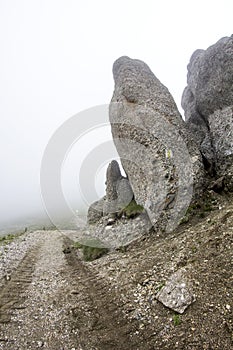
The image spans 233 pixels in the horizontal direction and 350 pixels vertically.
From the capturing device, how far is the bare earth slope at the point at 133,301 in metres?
8.99

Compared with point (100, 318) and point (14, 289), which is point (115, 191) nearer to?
point (14, 289)

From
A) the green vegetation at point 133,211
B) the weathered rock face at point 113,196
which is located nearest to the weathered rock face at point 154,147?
the green vegetation at point 133,211

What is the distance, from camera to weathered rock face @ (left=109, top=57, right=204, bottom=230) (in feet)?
69.3

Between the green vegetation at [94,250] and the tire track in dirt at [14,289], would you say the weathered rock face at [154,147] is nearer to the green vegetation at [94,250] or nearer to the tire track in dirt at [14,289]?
the green vegetation at [94,250]

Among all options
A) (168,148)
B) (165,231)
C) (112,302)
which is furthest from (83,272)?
(168,148)

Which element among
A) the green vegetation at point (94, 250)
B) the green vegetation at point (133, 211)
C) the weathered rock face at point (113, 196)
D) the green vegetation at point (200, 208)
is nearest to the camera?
the green vegetation at point (200, 208)

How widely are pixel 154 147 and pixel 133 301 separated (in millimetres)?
16094

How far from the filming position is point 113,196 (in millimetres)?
35000

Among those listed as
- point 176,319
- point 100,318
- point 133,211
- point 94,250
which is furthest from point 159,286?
point 133,211

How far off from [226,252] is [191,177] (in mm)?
10130

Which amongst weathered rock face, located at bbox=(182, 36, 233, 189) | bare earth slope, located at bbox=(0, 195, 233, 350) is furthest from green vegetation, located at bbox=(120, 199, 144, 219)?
weathered rock face, located at bbox=(182, 36, 233, 189)

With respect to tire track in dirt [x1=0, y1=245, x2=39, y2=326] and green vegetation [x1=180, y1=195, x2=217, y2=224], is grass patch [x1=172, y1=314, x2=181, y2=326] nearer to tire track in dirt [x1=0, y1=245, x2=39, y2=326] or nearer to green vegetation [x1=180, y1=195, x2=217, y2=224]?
tire track in dirt [x1=0, y1=245, x2=39, y2=326]

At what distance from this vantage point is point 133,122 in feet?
87.5

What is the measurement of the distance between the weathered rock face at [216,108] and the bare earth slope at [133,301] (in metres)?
6.90
